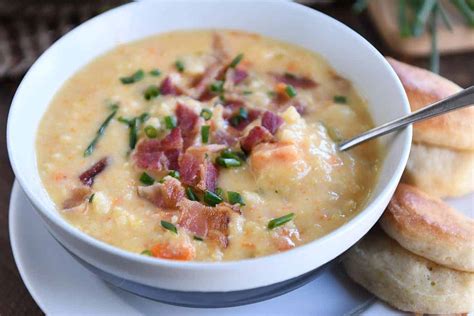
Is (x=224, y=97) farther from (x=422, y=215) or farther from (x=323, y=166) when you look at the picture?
(x=422, y=215)

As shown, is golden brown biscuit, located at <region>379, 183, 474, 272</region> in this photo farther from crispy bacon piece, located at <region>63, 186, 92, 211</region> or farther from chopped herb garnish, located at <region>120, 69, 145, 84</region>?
chopped herb garnish, located at <region>120, 69, 145, 84</region>

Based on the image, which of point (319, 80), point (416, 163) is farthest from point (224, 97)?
point (416, 163)

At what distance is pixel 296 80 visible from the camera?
310 cm

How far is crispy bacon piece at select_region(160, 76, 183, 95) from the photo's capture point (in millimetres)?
3037

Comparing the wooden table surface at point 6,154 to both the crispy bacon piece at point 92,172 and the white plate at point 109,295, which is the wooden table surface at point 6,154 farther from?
the crispy bacon piece at point 92,172

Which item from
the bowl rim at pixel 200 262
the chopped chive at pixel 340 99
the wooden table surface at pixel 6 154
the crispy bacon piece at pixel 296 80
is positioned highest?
the bowl rim at pixel 200 262

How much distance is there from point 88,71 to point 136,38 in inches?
13.1

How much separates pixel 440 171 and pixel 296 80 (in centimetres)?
80

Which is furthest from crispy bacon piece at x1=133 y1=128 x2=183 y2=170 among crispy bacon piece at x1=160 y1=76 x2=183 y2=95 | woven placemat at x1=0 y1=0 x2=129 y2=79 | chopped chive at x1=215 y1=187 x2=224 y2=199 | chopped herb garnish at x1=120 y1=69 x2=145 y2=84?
woven placemat at x1=0 y1=0 x2=129 y2=79

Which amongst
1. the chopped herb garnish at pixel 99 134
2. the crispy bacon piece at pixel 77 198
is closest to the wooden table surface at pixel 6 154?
the crispy bacon piece at pixel 77 198

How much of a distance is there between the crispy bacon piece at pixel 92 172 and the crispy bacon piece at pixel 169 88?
53 cm

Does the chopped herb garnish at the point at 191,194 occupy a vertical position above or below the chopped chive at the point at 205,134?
below

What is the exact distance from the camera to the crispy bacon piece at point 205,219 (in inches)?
92.1

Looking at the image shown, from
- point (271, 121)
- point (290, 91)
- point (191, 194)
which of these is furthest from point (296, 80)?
point (191, 194)
